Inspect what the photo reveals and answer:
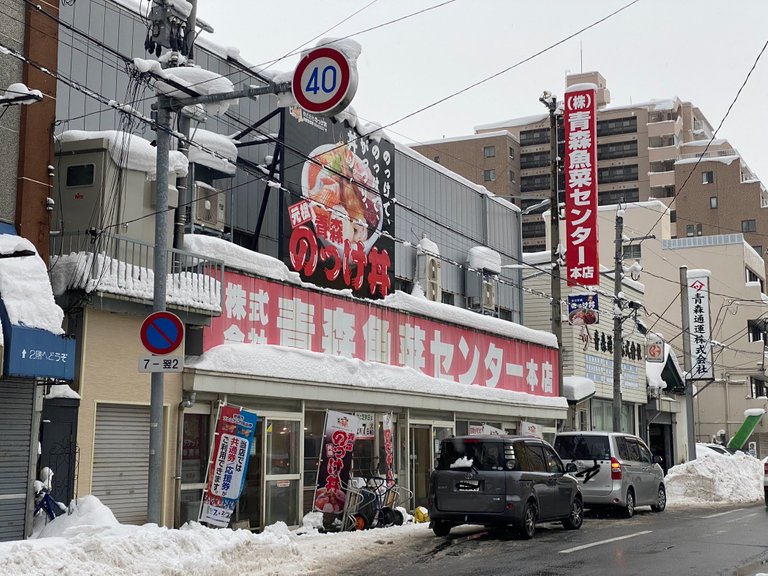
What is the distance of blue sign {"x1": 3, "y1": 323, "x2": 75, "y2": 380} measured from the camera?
1181cm

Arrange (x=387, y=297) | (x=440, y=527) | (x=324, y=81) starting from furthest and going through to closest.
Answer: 1. (x=387, y=297)
2. (x=440, y=527)
3. (x=324, y=81)

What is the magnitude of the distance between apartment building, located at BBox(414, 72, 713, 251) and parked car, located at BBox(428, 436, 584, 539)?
82169 mm

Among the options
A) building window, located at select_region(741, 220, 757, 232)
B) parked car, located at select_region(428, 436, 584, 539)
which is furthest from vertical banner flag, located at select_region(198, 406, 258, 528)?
building window, located at select_region(741, 220, 757, 232)

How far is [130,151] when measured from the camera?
15.0 m

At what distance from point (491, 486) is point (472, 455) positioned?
26.1 inches

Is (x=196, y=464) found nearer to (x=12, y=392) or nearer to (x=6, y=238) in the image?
(x=12, y=392)

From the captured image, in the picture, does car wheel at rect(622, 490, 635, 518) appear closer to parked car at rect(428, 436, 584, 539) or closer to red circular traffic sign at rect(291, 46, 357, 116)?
parked car at rect(428, 436, 584, 539)

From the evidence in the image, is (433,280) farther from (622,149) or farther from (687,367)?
(622,149)

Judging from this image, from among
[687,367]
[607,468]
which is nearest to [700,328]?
[687,367]

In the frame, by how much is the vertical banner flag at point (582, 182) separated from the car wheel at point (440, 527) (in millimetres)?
12836

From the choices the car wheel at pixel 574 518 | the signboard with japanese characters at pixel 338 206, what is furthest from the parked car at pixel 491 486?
the signboard with japanese characters at pixel 338 206

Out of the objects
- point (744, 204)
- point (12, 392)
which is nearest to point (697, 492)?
point (12, 392)

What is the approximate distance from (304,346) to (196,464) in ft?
12.1

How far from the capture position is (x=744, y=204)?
8725cm
